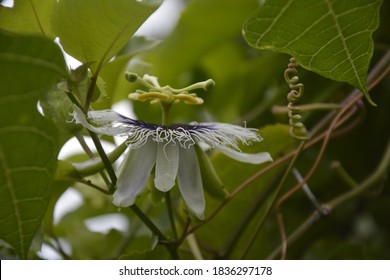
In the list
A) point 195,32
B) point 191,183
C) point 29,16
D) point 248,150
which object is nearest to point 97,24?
point 29,16

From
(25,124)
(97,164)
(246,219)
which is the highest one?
(25,124)

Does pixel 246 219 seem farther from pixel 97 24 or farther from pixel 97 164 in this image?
pixel 97 24

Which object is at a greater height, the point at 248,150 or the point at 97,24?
the point at 97,24

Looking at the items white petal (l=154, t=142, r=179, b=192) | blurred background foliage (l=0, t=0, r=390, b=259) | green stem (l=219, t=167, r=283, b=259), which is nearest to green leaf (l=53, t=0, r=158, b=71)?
white petal (l=154, t=142, r=179, b=192)

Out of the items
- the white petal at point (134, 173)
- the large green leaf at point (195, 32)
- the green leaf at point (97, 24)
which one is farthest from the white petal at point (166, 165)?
the large green leaf at point (195, 32)

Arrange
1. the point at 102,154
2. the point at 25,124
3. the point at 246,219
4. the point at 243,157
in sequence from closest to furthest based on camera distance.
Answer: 1. the point at 25,124
2. the point at 102,154
3. the point at 243,157
4. the point at 246,219

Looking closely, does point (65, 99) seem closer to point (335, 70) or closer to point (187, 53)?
point (335, 70)

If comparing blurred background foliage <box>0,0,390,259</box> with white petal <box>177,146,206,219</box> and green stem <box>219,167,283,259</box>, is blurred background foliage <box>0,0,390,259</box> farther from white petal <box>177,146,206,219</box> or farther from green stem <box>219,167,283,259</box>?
white petal <box>177,146,206,219</box>
